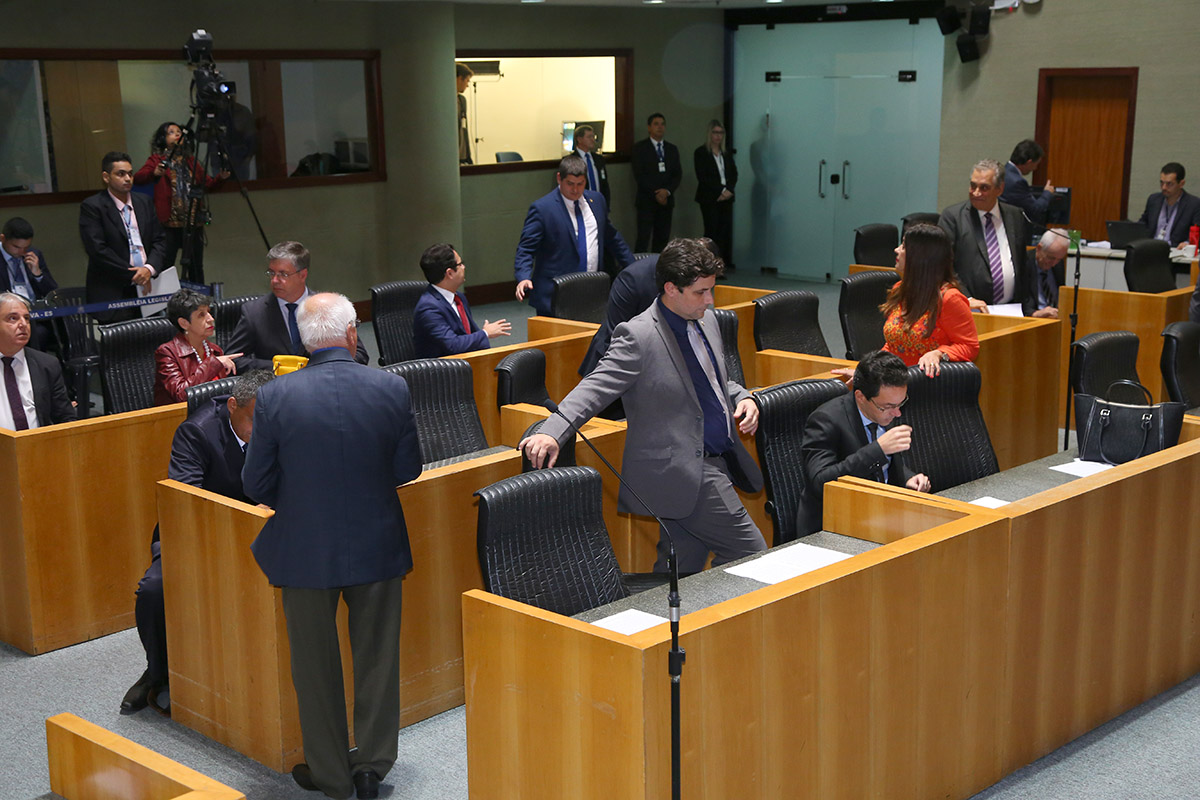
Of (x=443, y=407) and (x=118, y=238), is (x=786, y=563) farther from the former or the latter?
(x=118, y=238)

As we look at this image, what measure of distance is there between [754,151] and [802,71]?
108 cm

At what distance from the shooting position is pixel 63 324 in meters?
7.79

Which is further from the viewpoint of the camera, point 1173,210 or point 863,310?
point 1173,210

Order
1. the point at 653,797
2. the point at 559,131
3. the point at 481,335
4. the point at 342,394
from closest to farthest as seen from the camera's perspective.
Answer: the point at 653,797, the point at 342,394, the point at 481,335, the point at 559,131

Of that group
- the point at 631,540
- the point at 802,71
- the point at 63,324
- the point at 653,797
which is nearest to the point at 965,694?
the point at 653,797

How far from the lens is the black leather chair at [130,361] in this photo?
6.33m

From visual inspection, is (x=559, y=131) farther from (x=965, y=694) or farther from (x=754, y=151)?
(x=965, y=694)

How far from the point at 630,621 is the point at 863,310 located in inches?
175

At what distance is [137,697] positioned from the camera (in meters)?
4.71

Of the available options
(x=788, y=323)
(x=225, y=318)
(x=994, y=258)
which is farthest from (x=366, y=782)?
(x=994, y=258)

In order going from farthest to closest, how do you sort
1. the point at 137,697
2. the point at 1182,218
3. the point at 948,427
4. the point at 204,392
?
1. the point at 1182,218
2. the point at 948,427
3. the point at 204,392
4. the point at 137,697

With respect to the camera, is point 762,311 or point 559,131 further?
point 559,131

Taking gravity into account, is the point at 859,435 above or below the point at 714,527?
above

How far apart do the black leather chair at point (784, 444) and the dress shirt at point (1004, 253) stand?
2.56 meters
